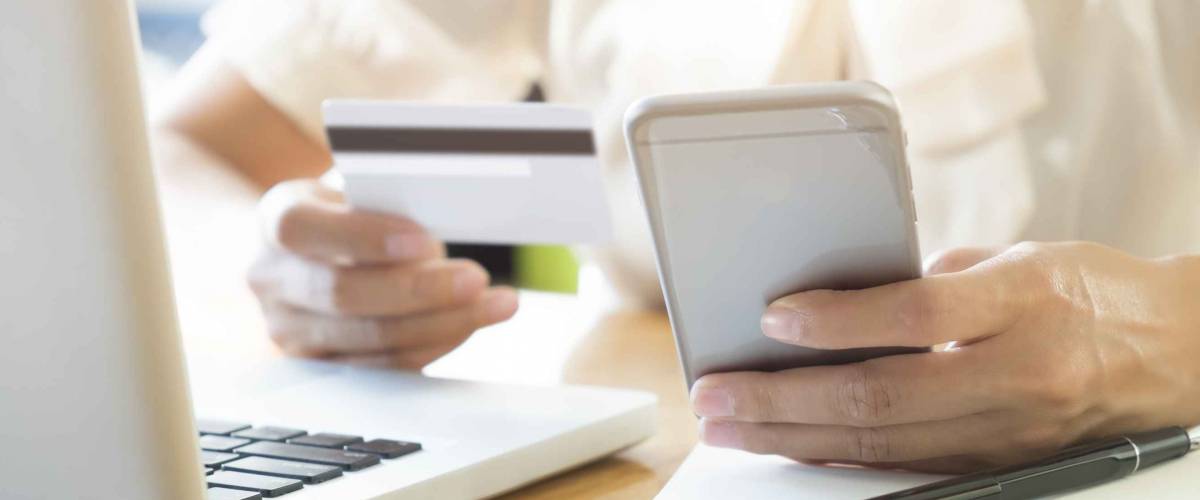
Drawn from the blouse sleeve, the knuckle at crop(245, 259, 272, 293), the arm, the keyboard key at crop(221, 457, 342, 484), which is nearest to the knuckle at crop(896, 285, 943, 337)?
the keyboard key at crop(221, 457, 342, 484)

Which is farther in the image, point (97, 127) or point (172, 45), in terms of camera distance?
point (172, 45)

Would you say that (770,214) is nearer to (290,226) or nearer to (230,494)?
(230,494)

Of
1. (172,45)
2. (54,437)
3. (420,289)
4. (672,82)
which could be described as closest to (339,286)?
(420,289)

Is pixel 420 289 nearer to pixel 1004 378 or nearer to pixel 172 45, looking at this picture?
pixel 1004 378

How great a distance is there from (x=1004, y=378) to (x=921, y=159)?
44 cm

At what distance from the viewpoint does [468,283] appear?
79cm

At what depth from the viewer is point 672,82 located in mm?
960

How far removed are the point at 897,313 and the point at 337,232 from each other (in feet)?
1.49

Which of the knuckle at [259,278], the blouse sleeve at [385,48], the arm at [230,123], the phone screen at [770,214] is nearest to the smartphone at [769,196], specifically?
the phone screen at [770,214]

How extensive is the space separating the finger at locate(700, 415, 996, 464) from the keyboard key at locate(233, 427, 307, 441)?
0.19m

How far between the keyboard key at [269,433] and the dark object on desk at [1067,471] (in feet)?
0.87

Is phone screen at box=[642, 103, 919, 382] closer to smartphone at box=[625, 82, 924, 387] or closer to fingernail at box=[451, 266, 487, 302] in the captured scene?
smartphone at box=[625, 82, 924, 387]

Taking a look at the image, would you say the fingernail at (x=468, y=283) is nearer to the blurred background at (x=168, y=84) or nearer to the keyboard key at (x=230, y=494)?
the blurred background at (x=168, y=84)

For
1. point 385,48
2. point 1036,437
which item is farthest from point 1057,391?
point 385,48
